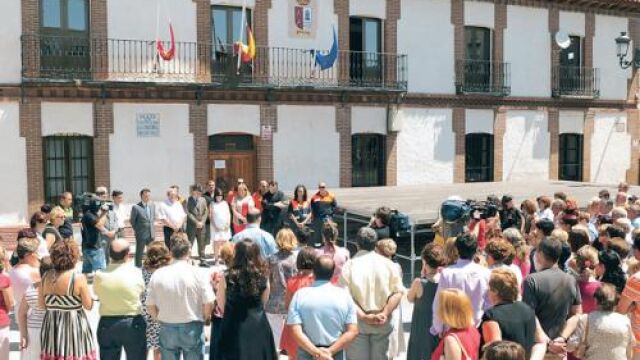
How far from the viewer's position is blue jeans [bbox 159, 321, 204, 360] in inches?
239

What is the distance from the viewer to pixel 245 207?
43.8 ft

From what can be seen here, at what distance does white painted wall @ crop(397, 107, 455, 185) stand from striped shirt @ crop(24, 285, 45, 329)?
15.3m

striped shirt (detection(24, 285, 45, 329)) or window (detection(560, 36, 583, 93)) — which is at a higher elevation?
window (detection(560, 36, 583, 93))

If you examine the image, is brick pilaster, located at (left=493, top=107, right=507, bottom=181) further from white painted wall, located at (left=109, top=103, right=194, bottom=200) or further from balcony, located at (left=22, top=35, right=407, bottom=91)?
white painted wall, located at (left=109, top=103, right=194, bottom=200)

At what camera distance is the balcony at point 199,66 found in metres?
16.0

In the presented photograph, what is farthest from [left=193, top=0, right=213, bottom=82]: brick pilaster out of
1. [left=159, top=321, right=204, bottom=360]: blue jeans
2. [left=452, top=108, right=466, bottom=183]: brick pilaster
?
[left=159, top=321, right=204, bottom=360]: blue jeans

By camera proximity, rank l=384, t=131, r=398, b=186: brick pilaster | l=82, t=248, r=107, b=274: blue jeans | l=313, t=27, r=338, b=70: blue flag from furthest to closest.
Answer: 1. l=384, t=131, r=398, b=186: brick pilaster
2. l=313, t=27, r=338, b=70: blue flag
3. l=82, t=248, r=107, b=274: blue jeans

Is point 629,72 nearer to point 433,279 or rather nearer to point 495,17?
point 495,17

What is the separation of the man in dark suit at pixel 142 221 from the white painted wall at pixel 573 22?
647 inches

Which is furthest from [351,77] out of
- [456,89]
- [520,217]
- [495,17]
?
[520,217]

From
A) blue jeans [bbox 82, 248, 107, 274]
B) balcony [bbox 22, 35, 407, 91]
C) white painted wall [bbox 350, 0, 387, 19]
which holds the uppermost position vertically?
white painted wall [bbox 350, 0, 387, 19]

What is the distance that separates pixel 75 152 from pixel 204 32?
4405 mm

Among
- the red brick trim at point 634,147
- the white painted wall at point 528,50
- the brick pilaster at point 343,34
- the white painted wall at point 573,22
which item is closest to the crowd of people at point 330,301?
the brick pilaster at point 343,34

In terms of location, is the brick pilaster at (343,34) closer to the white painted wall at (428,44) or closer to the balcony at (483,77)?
the white painted wall at (428,44)
